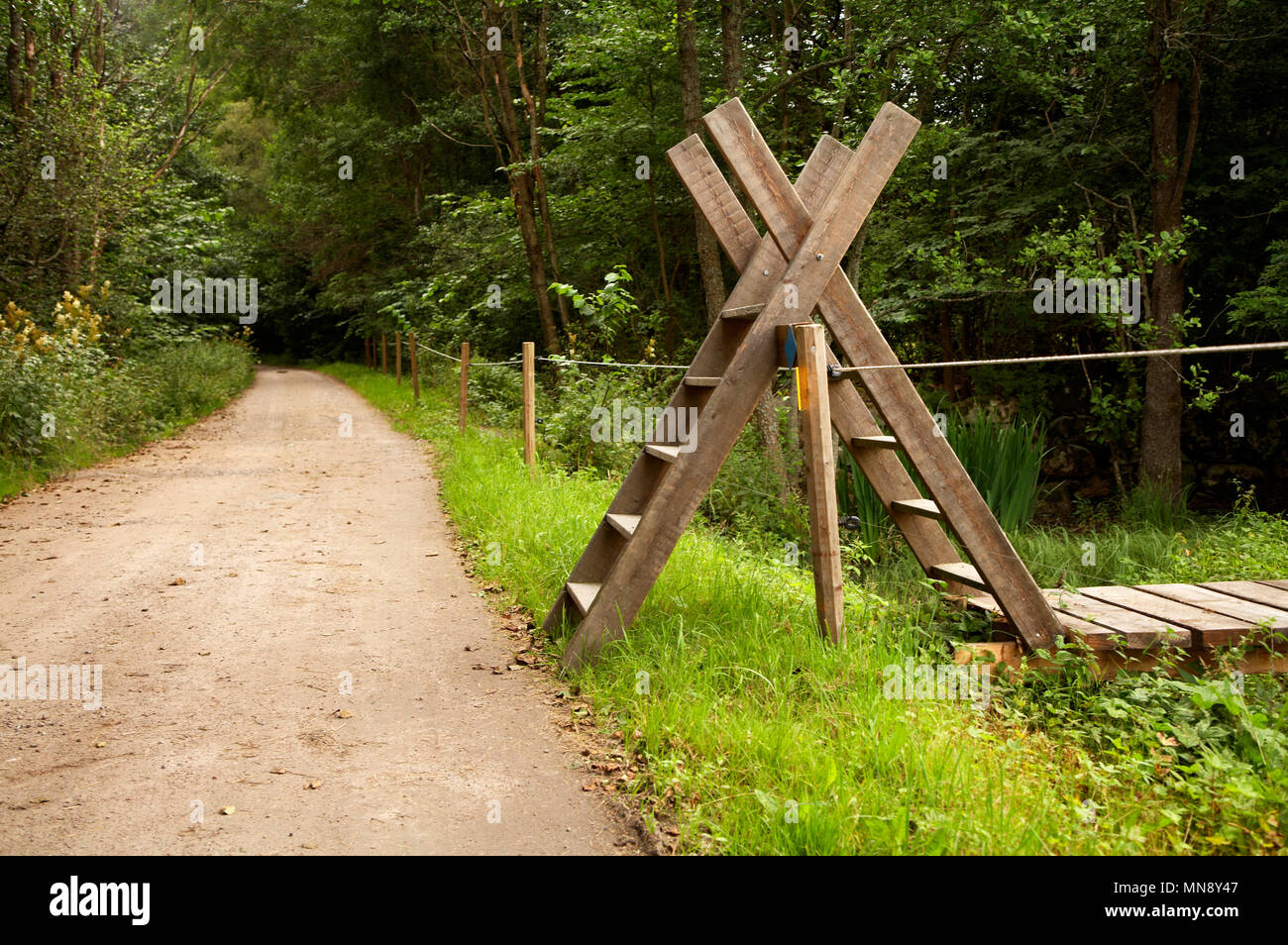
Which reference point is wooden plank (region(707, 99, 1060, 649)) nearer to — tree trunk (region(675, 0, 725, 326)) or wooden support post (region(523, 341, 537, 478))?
wooden support post (region(523, 341, 537, 478))

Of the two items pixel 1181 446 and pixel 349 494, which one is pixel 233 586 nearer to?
Answer: pixel 349 494

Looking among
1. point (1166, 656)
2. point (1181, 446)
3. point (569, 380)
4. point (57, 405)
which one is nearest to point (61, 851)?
→ point (1166, 656)

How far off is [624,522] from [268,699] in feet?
6.39

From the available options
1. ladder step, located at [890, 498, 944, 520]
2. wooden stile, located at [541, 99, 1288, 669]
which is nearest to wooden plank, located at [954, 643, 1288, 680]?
wooden stile, located at [541, 99, 1288, 669]

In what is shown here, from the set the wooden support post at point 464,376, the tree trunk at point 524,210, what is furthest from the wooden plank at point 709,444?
the tree trunk at point 524,210

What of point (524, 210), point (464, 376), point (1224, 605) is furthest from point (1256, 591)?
point (524, 210)

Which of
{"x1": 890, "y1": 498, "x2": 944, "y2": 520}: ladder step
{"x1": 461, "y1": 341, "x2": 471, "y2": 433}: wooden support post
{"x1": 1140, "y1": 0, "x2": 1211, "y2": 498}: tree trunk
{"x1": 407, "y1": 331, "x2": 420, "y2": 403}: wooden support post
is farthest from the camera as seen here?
→ {"x1": 407, "y1": 331, "x2": 420, "y2": 403}: wooden support post

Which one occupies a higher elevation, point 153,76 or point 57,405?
point 153,76

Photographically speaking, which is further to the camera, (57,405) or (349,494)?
(57,405)

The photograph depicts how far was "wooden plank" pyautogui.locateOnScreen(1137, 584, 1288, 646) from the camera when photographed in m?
4.58

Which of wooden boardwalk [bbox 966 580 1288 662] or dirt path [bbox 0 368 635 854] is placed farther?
wooden boardwalk [bbox 966 580 1288 662]

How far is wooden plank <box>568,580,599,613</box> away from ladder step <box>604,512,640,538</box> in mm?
354
